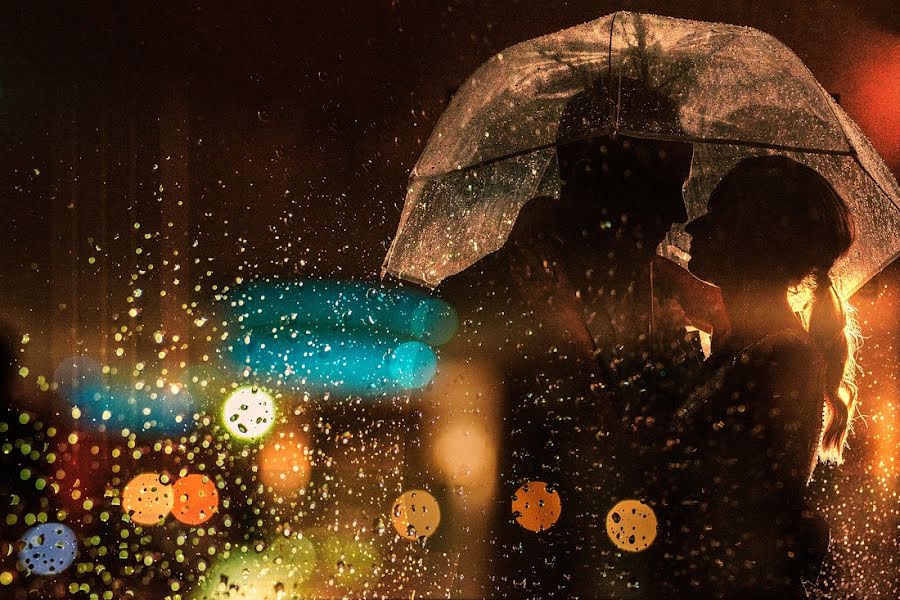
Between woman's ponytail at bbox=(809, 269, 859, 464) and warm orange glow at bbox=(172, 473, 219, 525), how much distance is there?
39.2 inches

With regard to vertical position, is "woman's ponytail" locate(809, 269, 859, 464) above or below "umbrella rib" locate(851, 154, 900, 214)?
below

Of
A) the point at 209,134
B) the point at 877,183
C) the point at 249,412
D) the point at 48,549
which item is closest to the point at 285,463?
the point at 249,412

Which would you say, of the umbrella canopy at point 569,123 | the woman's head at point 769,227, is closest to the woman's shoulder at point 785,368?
the woman's head at point 769,227

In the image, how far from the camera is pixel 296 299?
127 cm

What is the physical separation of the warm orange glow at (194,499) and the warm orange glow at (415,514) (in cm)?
30

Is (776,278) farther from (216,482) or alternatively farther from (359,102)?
(216,482)

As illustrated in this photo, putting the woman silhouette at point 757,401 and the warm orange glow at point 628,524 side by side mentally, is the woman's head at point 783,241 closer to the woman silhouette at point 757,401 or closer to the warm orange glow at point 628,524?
the woman silhouette at point 757,401

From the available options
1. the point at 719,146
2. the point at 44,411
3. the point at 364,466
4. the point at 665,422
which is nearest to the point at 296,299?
the point at 364,466

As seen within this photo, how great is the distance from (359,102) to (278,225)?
24 cm

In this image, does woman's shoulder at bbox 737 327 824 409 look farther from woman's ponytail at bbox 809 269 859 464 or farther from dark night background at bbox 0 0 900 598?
dark night background at bbox 0 0 900 598

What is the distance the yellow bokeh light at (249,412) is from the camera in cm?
123

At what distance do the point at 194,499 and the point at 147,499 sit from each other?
0.22 feet

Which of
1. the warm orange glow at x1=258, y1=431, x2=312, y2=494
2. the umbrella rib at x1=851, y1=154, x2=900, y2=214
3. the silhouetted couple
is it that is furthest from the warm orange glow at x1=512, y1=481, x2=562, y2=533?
the umbrella rib at x1=851, y1=154, x2=900, y2=214

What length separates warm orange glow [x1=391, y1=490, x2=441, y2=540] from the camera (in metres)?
1.30
